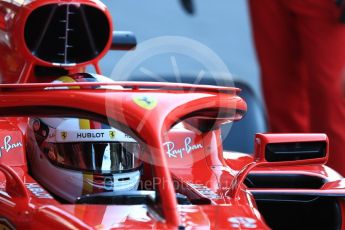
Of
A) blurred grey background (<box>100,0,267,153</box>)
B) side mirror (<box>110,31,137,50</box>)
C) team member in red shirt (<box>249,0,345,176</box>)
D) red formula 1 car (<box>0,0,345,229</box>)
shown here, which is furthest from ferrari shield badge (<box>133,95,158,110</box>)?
blurred grey background (<box>100,0,267,153</box>)

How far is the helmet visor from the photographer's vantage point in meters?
4.17

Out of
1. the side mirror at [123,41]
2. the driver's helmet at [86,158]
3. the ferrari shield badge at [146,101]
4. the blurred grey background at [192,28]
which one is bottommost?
the blurred grey background at [192,28]

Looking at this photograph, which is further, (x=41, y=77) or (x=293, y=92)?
(x=293, y=92)

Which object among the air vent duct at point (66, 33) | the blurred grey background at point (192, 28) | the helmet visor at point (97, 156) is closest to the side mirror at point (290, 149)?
the helmet visor at point (97, 156)

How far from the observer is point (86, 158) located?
418 cm

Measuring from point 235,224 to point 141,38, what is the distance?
17.7 feet

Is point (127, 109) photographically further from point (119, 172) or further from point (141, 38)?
point (141, 38)

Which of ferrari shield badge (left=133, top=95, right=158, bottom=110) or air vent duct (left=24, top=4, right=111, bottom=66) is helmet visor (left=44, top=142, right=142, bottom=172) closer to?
ferrari shield badge (left=133, top=95, right=158, bottom=110)

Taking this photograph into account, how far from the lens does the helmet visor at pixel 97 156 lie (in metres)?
4.17

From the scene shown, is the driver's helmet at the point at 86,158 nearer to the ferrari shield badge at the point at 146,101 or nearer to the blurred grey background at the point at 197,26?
the ferrari shield badge at the point at 146,101

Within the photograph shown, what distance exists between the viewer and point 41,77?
5.08 m

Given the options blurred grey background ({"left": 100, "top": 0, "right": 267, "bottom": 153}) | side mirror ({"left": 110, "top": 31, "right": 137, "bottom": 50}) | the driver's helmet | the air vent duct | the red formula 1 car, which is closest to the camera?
the red formula 1 car

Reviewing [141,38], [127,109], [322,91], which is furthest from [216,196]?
[141,38]

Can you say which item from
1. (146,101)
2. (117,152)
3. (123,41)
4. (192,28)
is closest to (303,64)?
(123,41)
